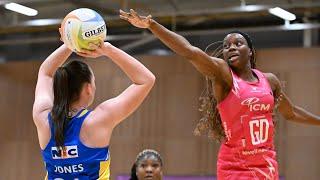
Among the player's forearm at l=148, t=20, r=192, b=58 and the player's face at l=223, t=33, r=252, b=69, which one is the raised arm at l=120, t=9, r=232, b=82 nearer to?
the player's forearm at l=148, t=20, r=192, b=58

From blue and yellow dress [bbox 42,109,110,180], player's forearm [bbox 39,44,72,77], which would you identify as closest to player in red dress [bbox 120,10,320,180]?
player's forearm [bbox 39,44,72,77]

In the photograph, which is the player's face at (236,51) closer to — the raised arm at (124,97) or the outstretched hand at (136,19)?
the outstretched hand at (136,19)

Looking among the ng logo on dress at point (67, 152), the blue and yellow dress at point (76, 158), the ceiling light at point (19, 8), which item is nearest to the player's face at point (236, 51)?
the blue and yellow dress at point (76, 158)

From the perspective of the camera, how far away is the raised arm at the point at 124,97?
2928 millimetres

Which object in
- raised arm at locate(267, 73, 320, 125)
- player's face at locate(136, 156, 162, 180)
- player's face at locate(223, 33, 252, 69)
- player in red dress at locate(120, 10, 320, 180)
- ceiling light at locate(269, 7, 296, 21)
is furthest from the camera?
ceiling light at locate(269, 7, 296, 21)

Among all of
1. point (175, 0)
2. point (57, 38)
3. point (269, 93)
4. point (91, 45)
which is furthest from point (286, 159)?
point (91, 45)

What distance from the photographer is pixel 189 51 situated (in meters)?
3.78

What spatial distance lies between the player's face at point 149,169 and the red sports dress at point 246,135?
1.63 meters

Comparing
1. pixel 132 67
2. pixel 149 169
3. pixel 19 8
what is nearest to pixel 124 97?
pixel 132 67

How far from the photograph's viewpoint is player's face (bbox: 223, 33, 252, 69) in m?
4.02

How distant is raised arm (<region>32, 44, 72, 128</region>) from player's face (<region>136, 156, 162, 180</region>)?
238cm

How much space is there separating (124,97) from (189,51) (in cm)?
95

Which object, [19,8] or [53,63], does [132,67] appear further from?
[19,8]

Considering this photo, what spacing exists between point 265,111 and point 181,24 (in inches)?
322
